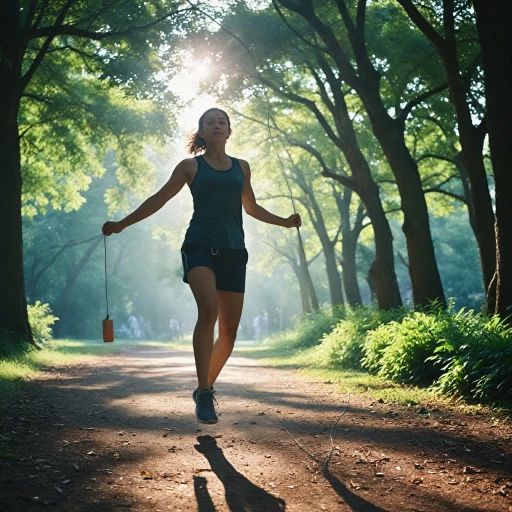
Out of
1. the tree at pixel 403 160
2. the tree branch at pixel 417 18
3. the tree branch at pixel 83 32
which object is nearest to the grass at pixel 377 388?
the tree at pixel 403 160

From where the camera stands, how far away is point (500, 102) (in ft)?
27.3

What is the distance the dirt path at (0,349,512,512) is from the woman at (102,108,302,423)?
1.97 ft

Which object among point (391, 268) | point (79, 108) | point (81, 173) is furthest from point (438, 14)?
point (81, 173)

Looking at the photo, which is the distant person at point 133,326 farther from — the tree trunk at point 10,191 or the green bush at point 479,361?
the green bush at point 479,361

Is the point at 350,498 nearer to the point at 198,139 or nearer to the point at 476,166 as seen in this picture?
the point at 198,139

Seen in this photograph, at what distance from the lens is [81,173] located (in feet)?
71.7

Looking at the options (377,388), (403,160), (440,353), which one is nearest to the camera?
(440,353)

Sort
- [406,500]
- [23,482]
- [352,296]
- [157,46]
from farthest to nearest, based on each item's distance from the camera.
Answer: [352,296] → [157,46] → [23,482] → [406,500]

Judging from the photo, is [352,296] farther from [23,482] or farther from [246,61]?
[23,482]

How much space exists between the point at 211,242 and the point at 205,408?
4.06 ft

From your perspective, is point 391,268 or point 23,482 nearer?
point 23,482

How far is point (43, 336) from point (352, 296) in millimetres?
11475

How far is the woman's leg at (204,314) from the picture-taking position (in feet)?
17.3

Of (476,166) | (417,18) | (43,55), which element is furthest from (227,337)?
(43,55)
